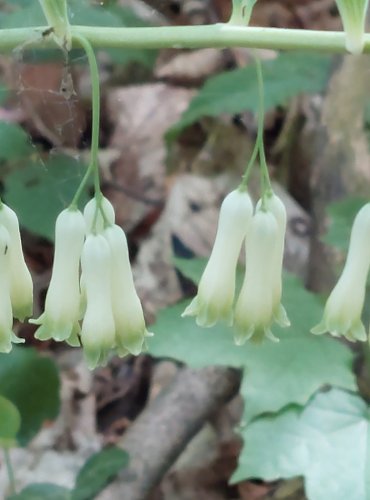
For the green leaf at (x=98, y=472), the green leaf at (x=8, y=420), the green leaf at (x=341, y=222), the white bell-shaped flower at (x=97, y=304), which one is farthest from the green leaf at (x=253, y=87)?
the white bell-shaped flower at (x=97, y=304)

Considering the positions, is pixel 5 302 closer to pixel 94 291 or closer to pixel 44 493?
pixel 94 291

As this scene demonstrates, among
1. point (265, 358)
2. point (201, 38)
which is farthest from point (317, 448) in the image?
point (201, 38)

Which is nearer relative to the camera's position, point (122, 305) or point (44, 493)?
point (122, 305)

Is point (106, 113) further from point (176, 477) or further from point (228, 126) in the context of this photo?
point (176, 477)

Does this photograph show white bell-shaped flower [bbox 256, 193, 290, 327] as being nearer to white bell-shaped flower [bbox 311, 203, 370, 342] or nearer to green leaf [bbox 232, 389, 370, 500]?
white bell-shaped flower [bbox 311, 203, 370, 342]

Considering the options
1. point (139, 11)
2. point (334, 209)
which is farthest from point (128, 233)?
point (334, 209)

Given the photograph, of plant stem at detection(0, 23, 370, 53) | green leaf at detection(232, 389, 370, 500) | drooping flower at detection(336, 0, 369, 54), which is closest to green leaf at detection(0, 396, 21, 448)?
green leaf at detection(232, 389, 370, 500)
